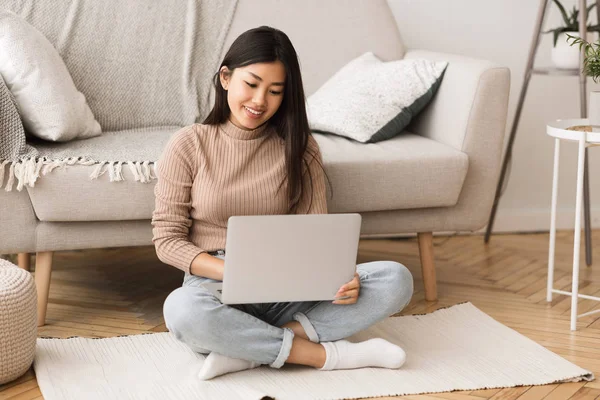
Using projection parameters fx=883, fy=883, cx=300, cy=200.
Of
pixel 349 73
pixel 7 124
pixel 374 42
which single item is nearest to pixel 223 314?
pixel 7 124

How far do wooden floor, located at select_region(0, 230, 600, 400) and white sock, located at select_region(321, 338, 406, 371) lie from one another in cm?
13

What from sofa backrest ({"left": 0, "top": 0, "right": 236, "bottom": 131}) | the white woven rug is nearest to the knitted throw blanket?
sofa backrest ({"left": 0, "top": 0, "right": 236, "bottom": 131})

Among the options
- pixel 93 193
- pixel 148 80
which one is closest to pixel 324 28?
pixel 148 80

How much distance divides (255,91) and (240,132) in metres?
0.14

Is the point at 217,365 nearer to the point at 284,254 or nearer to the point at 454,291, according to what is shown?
the point at 284,254

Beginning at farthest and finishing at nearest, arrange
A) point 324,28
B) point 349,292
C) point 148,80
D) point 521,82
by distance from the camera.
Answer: point 521,82
point 324,28
point 148,80
point 349,292

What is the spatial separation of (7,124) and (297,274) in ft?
2.64

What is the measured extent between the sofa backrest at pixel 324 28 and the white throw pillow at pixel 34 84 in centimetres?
60

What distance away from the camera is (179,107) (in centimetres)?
254

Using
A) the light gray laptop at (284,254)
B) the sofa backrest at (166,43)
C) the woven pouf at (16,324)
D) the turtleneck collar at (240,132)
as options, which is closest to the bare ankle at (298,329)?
the light gray laptop at (284,254)

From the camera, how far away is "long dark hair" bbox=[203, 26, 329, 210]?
70.0 inches

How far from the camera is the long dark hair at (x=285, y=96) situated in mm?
1777

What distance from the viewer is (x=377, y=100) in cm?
238

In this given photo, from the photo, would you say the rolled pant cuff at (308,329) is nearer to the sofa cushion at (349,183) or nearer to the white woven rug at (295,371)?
the white woven rug at (295,371)
